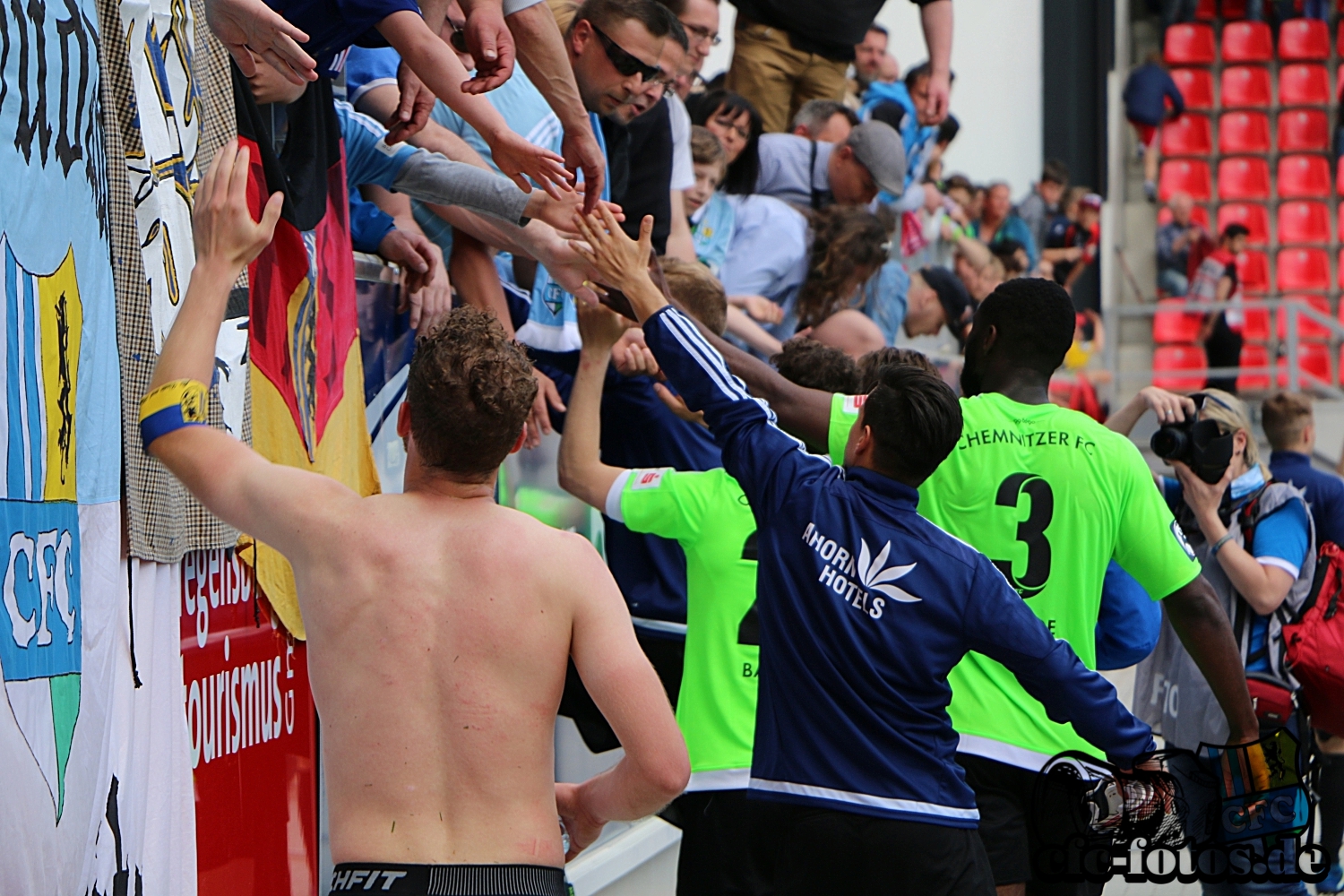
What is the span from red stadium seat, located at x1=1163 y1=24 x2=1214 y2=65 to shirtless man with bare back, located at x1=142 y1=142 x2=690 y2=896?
18019 mm

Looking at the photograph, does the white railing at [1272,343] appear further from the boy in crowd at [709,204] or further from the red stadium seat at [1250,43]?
the boy in crowd at [709,204]

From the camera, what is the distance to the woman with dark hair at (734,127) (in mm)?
6379

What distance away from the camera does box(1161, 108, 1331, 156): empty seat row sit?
17.7m

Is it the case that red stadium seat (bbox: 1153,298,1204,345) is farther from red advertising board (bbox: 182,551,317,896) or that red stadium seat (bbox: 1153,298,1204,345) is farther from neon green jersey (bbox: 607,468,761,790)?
red advertising board (bbox: 182,551,317,896)

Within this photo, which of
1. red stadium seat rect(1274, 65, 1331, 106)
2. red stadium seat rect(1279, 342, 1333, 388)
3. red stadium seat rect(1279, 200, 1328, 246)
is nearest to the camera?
red stadium seat rect(1279, 342, 1333, 388)

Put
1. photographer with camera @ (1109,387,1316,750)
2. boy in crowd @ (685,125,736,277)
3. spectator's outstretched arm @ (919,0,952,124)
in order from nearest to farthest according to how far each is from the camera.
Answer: photographer with camera @ (1109,387,1316,750), boy in crowd @ (685,125,736,277), spectator's outstretched arm @ (919,0,952,124)

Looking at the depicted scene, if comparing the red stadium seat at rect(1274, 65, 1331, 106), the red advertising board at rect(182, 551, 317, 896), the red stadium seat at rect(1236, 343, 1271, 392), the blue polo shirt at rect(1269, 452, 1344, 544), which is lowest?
the red advertising board at rect(182, 551, 317, 896)

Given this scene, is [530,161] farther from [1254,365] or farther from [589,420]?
[1254,365]

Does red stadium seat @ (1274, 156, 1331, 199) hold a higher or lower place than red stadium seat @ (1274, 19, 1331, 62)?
lower

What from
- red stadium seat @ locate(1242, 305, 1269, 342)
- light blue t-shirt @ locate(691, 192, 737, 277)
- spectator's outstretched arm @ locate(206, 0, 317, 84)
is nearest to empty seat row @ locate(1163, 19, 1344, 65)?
red stadium seat @ locate(1242, 305, 1269, 342)

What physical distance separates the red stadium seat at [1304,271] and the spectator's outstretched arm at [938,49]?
1129 centimetres

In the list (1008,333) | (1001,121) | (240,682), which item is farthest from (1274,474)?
(1001,121)

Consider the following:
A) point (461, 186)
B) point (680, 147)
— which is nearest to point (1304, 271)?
point (680, 147)

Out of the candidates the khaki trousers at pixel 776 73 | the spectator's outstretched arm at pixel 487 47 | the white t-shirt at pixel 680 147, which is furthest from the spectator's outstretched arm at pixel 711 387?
the khaki trousers at pixel 776 73
